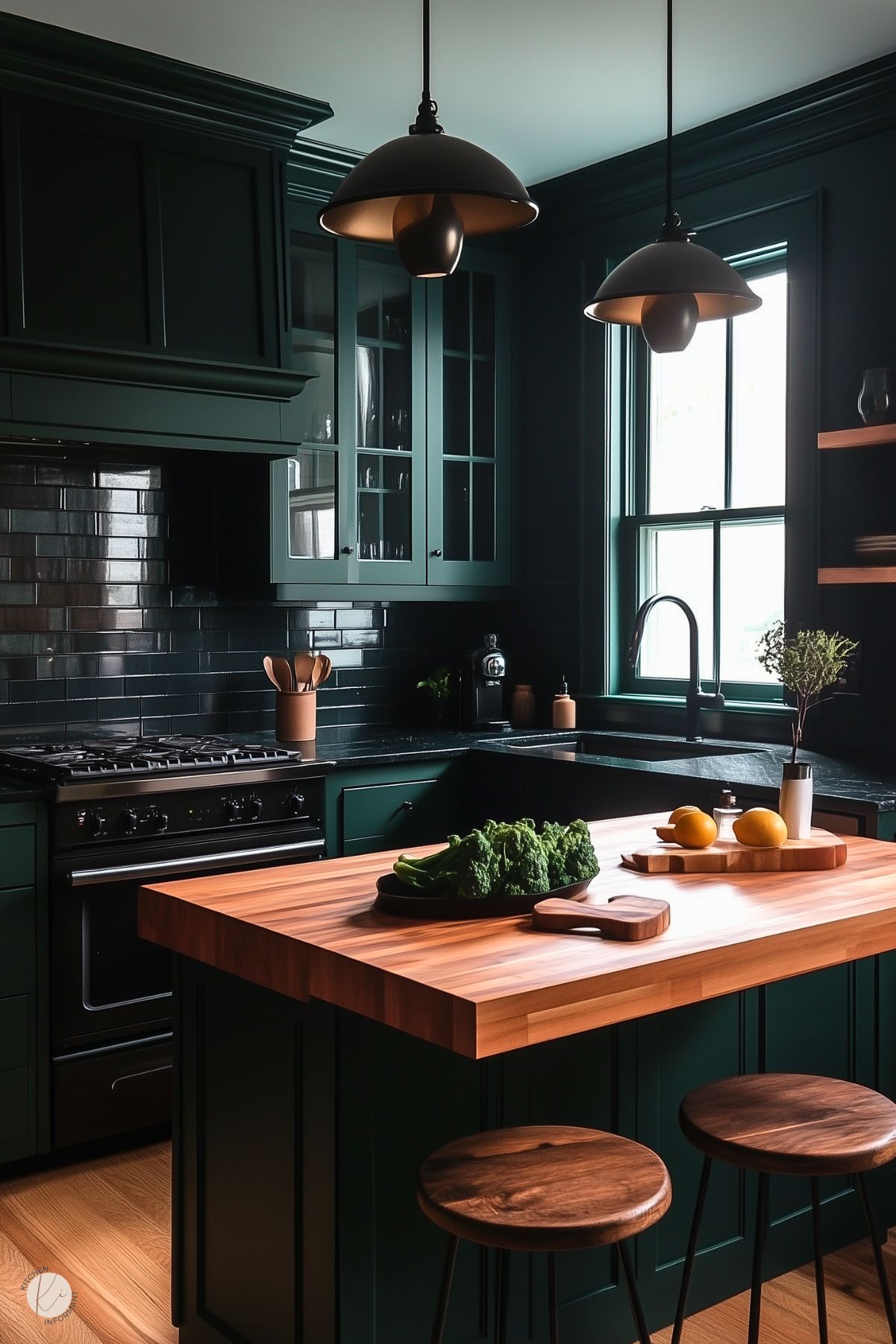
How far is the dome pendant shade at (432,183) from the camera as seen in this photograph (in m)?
1.91

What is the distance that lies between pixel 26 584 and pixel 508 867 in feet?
8.16

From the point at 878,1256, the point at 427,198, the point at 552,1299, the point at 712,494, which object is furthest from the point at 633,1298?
the point at 712,494

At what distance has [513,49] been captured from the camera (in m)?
3.69

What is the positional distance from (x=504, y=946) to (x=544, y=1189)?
13.6 inches

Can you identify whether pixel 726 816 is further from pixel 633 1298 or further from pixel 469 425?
pixel 469 425

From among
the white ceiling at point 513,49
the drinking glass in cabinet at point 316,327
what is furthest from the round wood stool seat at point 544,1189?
the drinking glass in cabinet at point 316,327

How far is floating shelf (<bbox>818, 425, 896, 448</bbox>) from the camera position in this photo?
372 cm

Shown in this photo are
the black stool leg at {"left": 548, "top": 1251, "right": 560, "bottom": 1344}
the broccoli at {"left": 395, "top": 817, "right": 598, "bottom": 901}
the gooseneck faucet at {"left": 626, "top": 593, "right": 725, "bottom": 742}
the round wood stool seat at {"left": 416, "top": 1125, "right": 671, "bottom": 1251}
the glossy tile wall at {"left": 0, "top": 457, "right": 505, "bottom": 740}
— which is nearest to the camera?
the round wood stool seat at {"left": 416, "top": 1125, "right": 671, "bottom": 1251}

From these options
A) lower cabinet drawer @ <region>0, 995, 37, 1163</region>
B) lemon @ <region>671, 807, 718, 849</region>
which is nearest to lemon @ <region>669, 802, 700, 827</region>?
lemon @ <region>671, 807, 718, 849</region>

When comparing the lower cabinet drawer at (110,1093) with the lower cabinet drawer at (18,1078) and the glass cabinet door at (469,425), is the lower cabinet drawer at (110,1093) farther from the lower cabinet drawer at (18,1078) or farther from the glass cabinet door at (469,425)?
the glass cabinet door at (469,425)

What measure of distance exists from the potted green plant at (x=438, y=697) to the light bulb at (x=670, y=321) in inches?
102

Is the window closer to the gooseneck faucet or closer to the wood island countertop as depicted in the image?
the gooseneck faucet

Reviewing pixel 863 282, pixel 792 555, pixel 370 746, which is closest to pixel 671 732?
pixel 792 555

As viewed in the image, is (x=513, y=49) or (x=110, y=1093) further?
(x=513, y=49)
